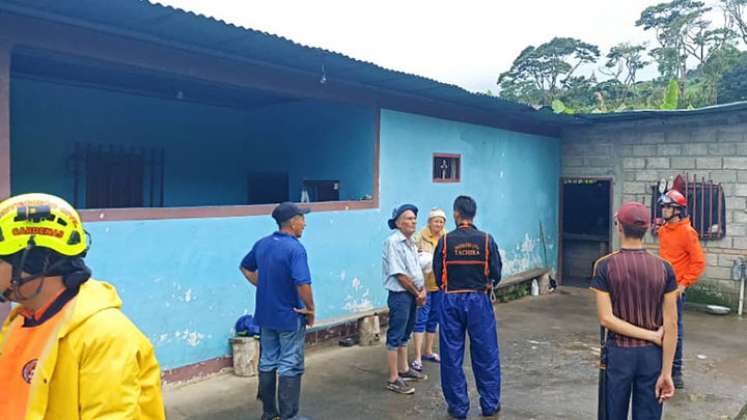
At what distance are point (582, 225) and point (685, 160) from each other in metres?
2.27

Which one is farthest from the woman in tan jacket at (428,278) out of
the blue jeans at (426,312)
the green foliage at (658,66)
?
the green foliage at (658,66)

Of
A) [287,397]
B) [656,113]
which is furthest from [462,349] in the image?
[656,113]

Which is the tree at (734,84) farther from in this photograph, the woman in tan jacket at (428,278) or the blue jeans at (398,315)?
the blue jeans at (398,315)

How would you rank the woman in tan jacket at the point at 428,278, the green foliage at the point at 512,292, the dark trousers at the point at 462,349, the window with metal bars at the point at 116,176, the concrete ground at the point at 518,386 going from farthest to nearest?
the green foliage at the point at 512,292 < the window with metal bars at the point at 116,176 < the woman in tan jacket at the point at 428,278 < the concrete ground at the point at 518,386 < the dark trousers at the point at 462,349

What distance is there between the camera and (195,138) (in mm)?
8469

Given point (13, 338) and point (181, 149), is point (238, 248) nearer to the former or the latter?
point (181, 149)

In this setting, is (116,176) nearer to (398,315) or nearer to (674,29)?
(398,315)

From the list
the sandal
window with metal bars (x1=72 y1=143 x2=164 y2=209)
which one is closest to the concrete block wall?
the sandal

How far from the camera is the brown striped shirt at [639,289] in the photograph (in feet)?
10.6

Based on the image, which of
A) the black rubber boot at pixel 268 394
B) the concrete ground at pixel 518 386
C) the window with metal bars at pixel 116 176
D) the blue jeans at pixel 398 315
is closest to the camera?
the black rubber boot at pixel 268 394

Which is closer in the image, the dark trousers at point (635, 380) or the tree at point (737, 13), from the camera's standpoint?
the dark trousers at point (635, 380)

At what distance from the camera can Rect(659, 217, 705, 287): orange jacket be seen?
527 cm

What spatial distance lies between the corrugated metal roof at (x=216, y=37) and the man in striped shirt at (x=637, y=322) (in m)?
3.34

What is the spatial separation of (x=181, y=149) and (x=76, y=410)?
715 centimetres
